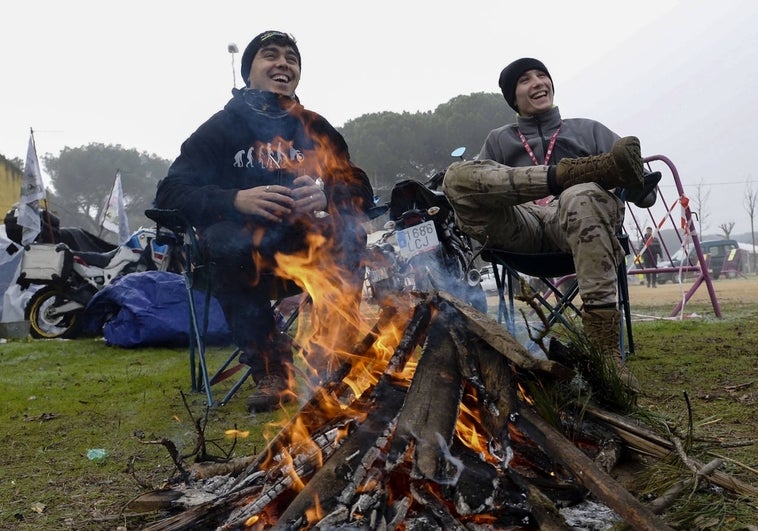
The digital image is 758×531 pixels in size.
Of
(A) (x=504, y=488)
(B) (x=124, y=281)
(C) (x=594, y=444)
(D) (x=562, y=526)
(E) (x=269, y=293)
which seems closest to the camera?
(D) (x=562, y=526)

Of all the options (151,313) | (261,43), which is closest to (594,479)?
(261,43)

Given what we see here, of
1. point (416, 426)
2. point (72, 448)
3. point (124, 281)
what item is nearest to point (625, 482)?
point (416, 426)

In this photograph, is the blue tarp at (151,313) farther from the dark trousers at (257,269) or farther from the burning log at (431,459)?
the burning log at (431,459)

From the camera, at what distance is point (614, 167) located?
2.20 m

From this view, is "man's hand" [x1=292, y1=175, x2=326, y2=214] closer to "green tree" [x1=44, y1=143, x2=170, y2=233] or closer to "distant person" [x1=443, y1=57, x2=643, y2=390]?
"distant person" [x1=443, y1=57, x2=643, y2=390]

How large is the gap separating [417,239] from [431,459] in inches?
138

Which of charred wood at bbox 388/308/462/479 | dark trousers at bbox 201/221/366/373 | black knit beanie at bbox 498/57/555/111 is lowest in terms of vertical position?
charred wood at bbox 388/308/462/479

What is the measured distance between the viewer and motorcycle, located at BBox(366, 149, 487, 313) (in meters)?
4.72

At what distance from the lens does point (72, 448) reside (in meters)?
2.76

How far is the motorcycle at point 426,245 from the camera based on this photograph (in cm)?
472

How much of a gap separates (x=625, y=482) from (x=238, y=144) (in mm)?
2834

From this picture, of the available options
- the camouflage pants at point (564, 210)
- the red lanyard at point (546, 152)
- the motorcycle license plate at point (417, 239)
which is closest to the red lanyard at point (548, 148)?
the red lanyard at point (546, 152)

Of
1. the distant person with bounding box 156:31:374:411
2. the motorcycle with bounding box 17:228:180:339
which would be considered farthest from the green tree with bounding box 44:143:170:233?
the distant person with bounding box 156:31:374:411

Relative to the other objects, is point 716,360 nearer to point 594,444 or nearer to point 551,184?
point 551,184
